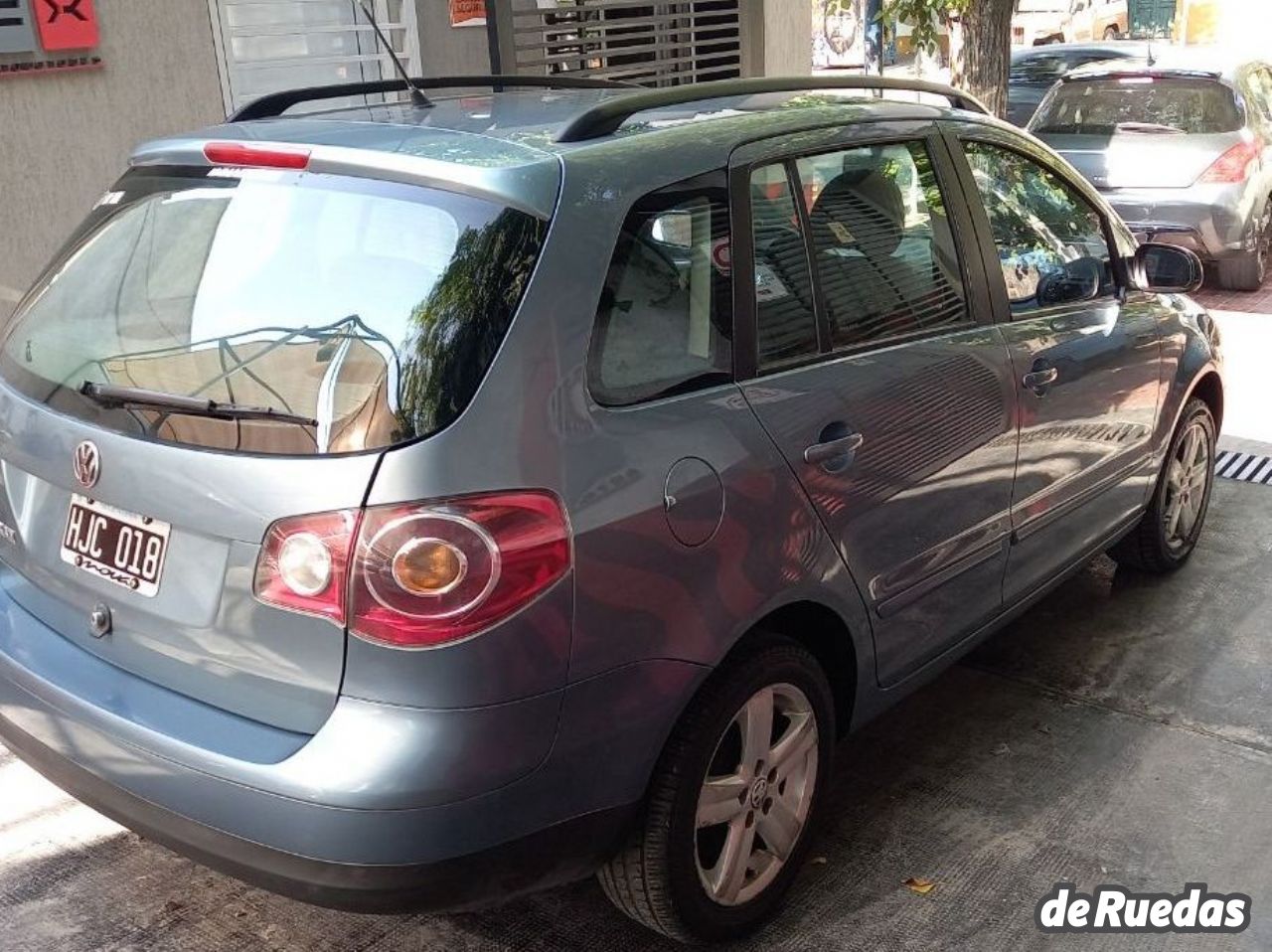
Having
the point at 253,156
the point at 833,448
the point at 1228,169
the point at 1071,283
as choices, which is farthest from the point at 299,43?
the point at 1228,169

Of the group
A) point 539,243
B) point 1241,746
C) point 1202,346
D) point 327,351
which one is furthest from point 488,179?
point 1202,346

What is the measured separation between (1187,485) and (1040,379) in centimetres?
155

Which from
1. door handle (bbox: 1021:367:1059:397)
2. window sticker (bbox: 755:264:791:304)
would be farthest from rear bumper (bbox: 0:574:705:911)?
door handle (bbox: 1021:367:1059:397)

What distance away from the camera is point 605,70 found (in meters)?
7.69

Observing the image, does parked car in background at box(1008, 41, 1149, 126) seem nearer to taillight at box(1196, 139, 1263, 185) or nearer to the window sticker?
taillight at box(1196, 139, 1263, 185)

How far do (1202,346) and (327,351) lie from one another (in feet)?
→ 11.2

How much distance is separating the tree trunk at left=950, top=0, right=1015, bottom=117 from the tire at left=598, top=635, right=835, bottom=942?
21.4 ft

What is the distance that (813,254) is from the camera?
9.64 ft

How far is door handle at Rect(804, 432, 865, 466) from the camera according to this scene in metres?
2.75

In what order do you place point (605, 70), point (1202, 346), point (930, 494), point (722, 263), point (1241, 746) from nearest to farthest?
point (722, 263)
point (930, 494)
point (1241, 746)
point (1202, 346)
point (605, 70)

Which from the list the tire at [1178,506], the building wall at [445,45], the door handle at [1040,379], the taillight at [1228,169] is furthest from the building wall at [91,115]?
the taillight at [1228,169]

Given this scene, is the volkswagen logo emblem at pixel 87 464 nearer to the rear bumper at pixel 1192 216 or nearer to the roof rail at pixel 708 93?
the roof rail at pixel 708 93

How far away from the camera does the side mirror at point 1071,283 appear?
3760 mm

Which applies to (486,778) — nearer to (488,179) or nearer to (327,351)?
(327,351)
